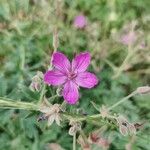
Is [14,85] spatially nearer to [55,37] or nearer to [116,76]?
[116,76]

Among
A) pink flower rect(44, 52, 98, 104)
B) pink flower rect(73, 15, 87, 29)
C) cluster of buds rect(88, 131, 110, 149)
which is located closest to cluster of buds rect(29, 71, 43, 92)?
pink flower rect(44, 52, 98, 104)

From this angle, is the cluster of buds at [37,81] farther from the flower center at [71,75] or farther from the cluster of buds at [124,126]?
the cluster of buds at [124,126]

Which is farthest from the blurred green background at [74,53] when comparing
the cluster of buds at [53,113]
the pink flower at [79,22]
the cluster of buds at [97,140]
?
the cluster of buds at [53,113]

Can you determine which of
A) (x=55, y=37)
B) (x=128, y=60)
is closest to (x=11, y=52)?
(x=128, y=60)

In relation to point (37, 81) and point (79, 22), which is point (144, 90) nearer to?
point (37, 81)

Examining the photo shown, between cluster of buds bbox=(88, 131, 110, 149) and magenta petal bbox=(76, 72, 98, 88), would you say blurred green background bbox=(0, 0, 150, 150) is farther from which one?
magenta petal bbox=(76, 72, 98, 88)

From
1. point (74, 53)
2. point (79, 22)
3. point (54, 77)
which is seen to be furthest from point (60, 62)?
point (79, 22)
